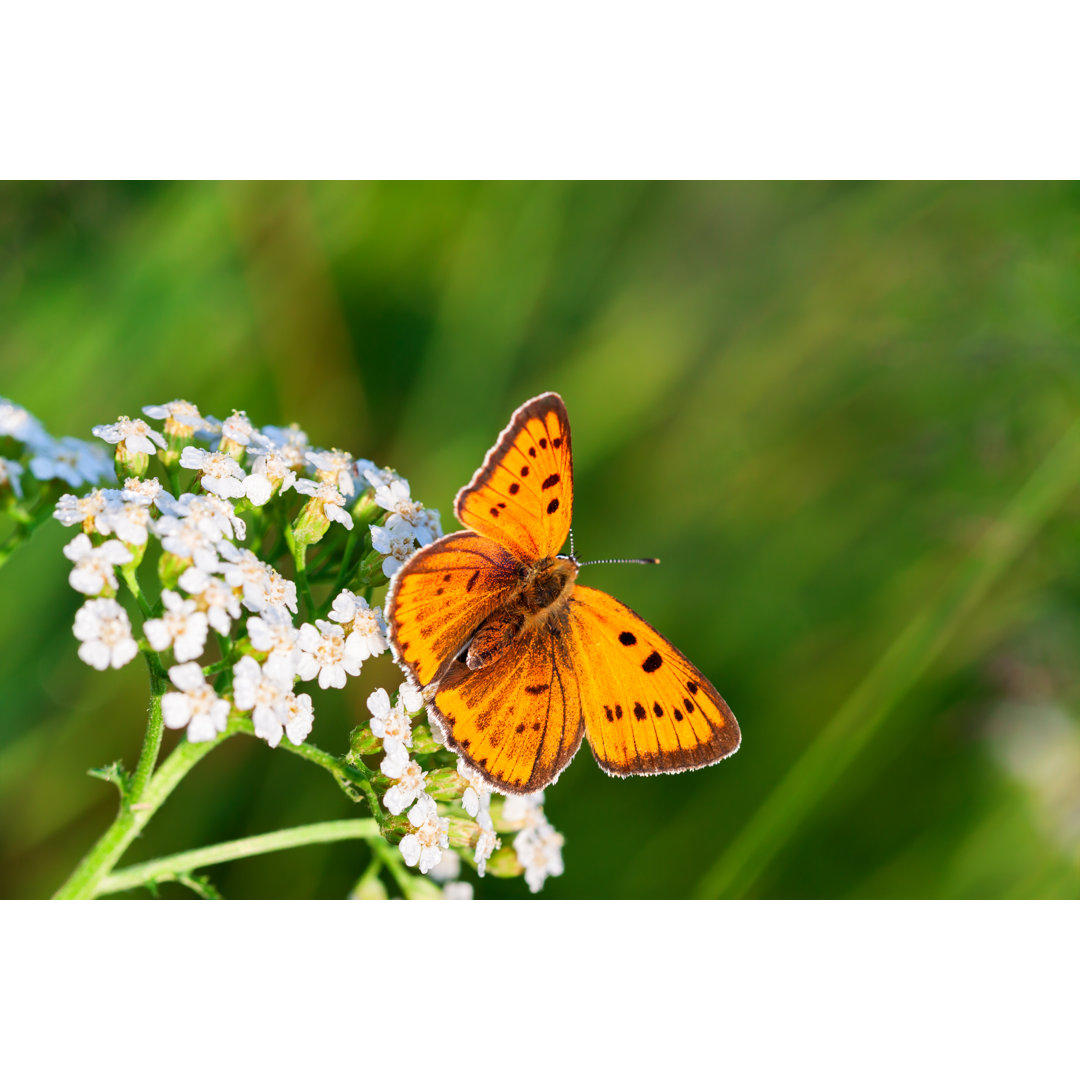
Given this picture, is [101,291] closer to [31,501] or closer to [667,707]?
[31,501]

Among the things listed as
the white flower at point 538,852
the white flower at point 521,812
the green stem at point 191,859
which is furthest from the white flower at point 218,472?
the white flower at point 538,852

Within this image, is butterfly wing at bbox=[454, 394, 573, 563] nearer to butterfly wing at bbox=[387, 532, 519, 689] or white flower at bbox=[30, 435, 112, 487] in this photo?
butterfly wing at bbox=[387, 532, 519, 689]

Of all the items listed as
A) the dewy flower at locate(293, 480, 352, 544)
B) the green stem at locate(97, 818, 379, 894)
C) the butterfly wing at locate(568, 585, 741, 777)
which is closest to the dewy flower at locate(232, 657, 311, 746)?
the green stem at locate(97, 818, 379, 894)

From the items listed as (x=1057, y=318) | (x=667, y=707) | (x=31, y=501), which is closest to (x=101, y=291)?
(x=31, y=501)

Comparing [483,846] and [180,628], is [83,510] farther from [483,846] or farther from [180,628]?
[483,846]

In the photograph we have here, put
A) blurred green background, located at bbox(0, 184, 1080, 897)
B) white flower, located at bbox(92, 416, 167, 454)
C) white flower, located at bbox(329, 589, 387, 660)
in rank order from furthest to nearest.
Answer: blurred green background, located at bbox(0, 184, 1080, 897), white flower, located at bbox(92, 416, 167, 454), white flower, located at bbox(329, 589, 387, 660)
